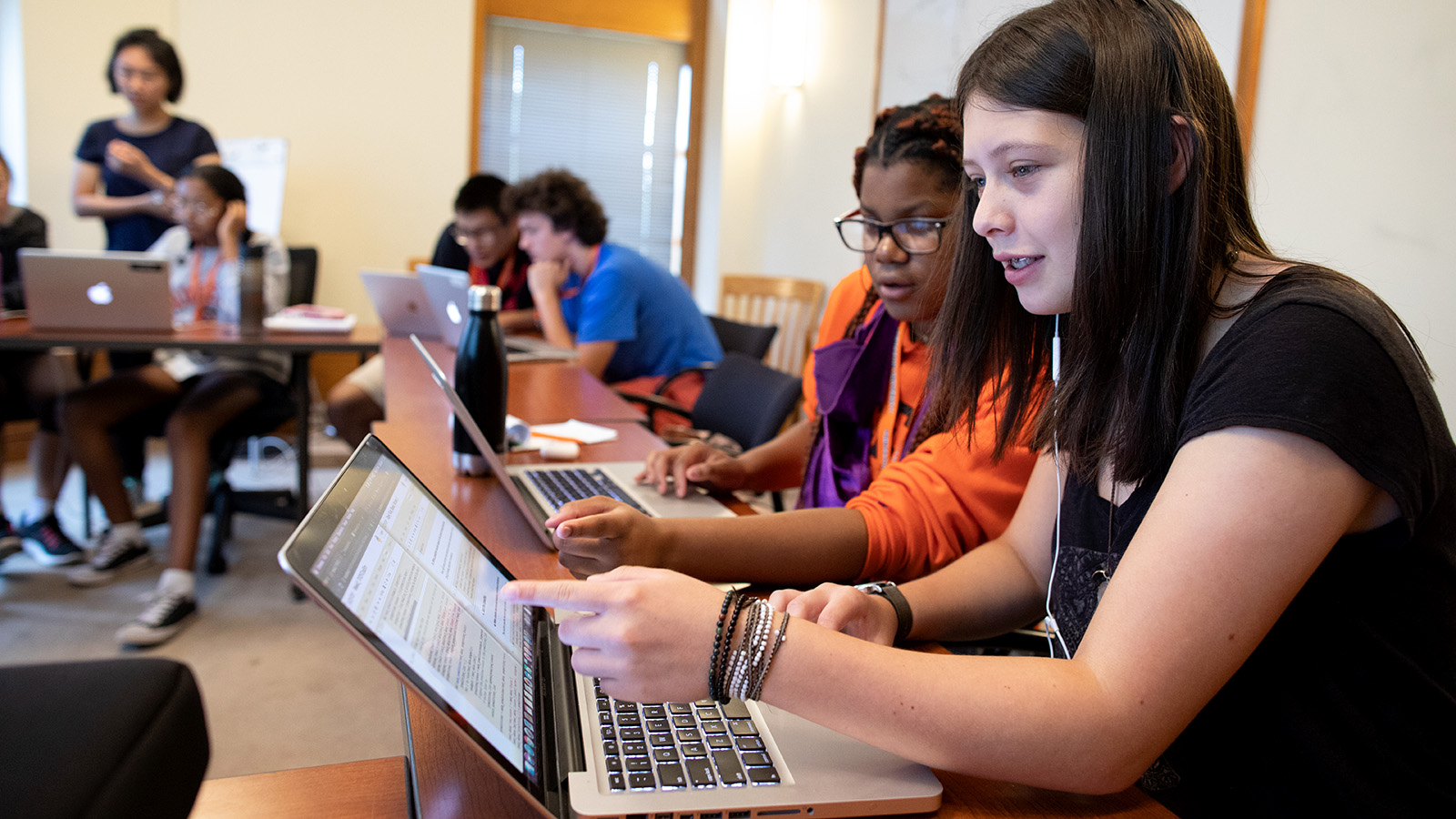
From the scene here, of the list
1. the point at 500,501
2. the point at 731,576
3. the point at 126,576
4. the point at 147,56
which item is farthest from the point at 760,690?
the point at 147,56

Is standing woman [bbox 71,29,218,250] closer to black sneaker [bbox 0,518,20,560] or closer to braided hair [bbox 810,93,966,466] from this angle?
black sneaker [bbox 0,518,20,560]

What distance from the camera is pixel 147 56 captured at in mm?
3662

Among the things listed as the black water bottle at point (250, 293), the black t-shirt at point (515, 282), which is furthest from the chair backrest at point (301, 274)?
the black water bottle at point (250, 293)

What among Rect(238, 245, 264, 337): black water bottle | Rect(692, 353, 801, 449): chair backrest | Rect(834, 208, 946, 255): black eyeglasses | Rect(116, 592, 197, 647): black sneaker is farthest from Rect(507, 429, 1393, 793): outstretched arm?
Rect(238, 245, 264, 337): black water bottle

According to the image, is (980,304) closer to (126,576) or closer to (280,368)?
(280,368)

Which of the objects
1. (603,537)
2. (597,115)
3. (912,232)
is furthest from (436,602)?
(597,115)

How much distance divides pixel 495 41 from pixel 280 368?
282 cm

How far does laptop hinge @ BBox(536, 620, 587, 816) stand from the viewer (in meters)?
0.59

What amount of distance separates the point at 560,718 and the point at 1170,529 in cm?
44

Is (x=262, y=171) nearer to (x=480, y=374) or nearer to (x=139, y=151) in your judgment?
(x=139, y=151)

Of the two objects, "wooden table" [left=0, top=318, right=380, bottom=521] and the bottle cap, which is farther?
"wooden table" [left=0, top=318, right=380, bottom=521]

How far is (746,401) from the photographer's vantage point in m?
2.35

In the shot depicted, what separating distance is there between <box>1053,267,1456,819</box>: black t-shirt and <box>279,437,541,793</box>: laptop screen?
1.69 feet

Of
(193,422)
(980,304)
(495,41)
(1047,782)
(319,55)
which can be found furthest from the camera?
(495,41)
